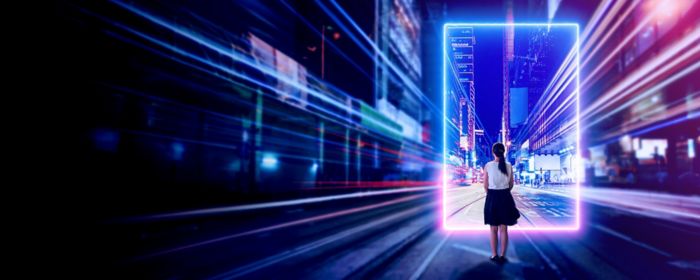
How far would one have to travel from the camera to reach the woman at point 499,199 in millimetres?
5375

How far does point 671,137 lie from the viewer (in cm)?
2022

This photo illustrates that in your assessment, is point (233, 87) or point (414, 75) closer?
point (233, 87)

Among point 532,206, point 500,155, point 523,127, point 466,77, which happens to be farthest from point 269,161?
point 500,155

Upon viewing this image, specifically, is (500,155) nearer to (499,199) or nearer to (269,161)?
(499,199)

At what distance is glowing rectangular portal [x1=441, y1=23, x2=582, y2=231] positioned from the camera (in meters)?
6.56

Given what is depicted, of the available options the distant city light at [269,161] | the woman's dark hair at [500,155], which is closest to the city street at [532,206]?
the woman's dark hair at [500,155]

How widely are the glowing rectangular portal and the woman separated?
0.53 m

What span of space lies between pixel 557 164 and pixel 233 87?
491 inches

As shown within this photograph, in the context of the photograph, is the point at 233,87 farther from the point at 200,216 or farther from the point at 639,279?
the point at 639,279

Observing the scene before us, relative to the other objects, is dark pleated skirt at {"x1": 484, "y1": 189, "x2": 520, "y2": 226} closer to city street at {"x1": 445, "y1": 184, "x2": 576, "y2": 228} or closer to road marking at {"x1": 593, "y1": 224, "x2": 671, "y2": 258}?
city street at {"x1": 445, "y1": 184, "x2": 576, "y2": 228}

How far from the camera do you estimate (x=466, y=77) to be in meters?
7.70

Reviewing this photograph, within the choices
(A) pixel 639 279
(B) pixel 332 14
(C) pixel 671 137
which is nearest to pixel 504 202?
→ (A) pixel 639 279

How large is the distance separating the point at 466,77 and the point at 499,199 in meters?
3.27

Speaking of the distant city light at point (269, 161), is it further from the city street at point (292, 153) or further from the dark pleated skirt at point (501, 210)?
the dark pleated skirt at point (501, 210)
